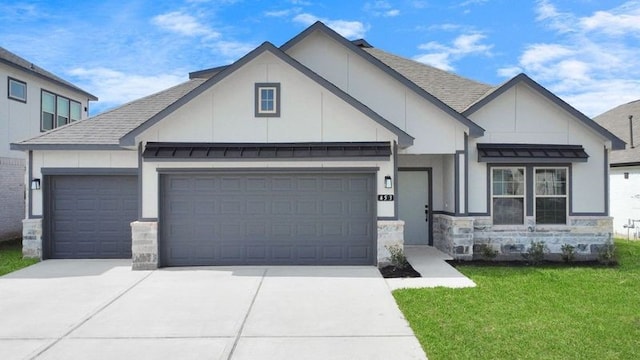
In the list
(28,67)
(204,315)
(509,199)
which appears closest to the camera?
(204,315)

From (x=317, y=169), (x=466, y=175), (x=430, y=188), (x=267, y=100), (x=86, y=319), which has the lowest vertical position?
(x=86, y=319)

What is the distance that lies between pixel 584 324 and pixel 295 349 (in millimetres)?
4217

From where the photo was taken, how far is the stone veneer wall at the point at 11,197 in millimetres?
16047

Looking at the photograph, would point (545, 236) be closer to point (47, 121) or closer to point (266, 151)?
point (266, 151)

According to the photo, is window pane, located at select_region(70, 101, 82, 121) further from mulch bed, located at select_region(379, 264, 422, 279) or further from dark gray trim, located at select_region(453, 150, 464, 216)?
dark gray trim, located at select_region(453, 150, 464, 216)

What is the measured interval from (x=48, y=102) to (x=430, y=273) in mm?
17217

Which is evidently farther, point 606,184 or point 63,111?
point 63,111

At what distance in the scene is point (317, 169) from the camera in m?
10.5

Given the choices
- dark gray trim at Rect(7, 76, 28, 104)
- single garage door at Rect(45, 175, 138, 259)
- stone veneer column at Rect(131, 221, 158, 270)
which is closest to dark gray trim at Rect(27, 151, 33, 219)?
single garage door at Rect(45, 175, 138, 259)

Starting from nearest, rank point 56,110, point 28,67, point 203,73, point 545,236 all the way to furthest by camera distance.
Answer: point 545,236 → point 203,73 → point 28,67 → point 56,110

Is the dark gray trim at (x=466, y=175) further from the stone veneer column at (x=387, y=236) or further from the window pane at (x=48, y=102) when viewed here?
the window pane at (x=48, y=102)

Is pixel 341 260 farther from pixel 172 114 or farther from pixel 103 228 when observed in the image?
pixel 103 228

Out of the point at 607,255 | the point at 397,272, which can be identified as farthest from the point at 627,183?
the point at 397,272

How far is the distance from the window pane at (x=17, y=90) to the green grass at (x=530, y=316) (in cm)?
1622
